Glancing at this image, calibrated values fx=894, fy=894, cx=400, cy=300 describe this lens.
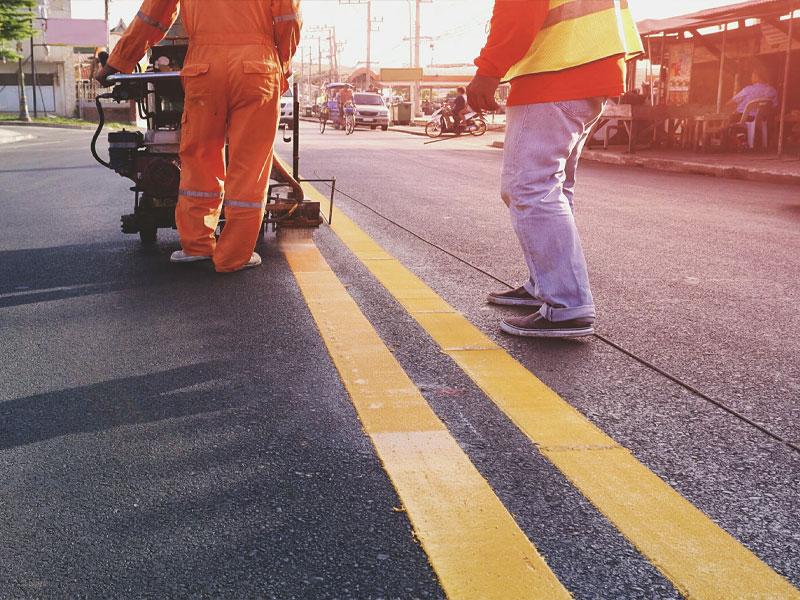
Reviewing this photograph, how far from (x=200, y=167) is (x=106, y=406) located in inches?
85.7

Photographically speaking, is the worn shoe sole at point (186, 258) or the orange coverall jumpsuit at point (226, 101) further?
the worn shoe sole at point (186, 258)

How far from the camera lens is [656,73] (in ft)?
78.1

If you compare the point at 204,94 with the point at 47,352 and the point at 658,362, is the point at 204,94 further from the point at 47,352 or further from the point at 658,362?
the point at 658,362

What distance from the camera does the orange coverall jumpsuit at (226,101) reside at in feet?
14.0

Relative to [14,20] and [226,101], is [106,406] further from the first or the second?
[14,20]

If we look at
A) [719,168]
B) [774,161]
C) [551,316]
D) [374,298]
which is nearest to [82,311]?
[374,298]

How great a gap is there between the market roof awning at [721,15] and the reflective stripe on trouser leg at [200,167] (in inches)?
534

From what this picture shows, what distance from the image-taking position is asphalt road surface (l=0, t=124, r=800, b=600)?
5.26 feet

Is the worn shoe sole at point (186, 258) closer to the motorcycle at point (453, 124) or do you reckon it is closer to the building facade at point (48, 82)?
the motorcycle at point (453, 124)

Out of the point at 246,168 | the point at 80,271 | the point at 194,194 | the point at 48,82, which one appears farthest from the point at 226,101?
the point at 48,82

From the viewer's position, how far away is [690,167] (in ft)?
45.5

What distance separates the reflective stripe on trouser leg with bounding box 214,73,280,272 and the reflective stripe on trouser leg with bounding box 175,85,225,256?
7 cm

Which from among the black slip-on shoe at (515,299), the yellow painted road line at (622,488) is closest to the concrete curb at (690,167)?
the black slip-on shoe at (515,299)

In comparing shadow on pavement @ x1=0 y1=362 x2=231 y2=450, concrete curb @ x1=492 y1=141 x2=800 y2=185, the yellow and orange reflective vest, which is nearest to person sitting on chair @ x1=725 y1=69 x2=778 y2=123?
concrete curb @ x1=492 y1=141 x2=800 y2=185
